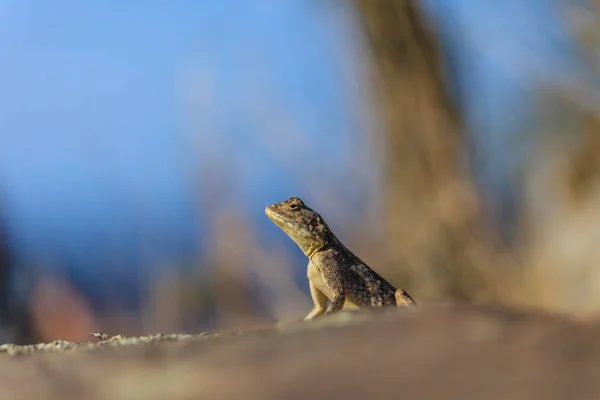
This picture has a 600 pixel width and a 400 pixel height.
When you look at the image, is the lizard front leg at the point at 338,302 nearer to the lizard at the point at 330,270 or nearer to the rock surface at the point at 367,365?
the lizard at the point at 330,270

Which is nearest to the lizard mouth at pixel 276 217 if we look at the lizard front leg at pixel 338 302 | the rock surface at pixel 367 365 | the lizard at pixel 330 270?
A: the lizard at pixel 330 270

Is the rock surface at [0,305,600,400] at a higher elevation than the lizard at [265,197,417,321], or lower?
higher

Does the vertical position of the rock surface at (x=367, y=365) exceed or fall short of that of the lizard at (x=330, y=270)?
it exceeds it

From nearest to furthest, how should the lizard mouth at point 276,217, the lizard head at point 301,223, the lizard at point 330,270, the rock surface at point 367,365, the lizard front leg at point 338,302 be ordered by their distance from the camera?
the rock surface at point 367,365 < the lizard front leg at point 338,302 < the lizard at point 330,270 < the lizard head at point 301,223 < the lizard mouth at point 276,217

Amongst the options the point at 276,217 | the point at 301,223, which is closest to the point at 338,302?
the point at 301,223

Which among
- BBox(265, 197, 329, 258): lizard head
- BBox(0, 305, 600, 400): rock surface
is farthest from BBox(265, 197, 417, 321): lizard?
BBox(0, 305, 600, 400): rock surface

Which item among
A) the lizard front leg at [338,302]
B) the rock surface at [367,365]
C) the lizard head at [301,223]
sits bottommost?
the lizard front leg at [338,302]

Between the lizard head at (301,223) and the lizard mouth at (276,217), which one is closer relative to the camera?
the lizard head at (301,223)

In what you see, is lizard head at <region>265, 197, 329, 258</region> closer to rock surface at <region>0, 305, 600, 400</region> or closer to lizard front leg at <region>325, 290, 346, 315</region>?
lizard front leg at <region>325, 290, 346, 315</region>

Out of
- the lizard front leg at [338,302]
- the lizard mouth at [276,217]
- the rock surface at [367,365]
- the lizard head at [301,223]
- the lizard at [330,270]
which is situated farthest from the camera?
the lizard mouth at [276,217]
